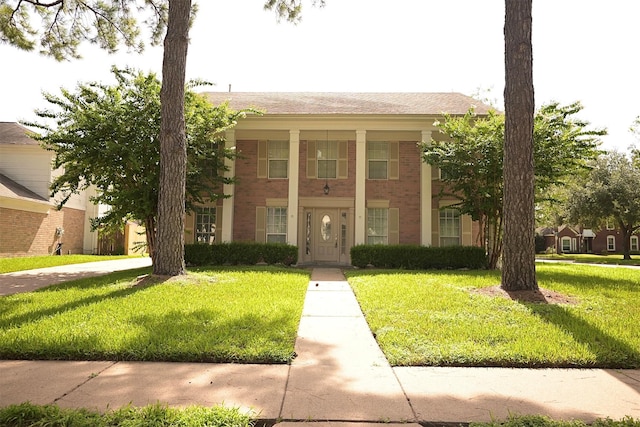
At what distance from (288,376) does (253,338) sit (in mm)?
1052

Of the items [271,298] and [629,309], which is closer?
[629,309]

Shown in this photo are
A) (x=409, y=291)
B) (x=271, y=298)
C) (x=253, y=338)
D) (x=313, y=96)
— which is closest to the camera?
(x=253, y=338)

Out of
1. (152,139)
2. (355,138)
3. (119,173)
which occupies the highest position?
(355,138)

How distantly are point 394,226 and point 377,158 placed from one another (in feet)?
9.27

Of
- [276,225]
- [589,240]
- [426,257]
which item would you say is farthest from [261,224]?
[589,240]

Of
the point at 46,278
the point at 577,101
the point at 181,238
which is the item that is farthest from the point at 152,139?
the point at 577,101

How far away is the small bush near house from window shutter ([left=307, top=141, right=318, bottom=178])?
4293 millimetres

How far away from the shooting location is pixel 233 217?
15.6 m

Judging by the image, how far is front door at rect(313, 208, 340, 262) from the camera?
1584 cm

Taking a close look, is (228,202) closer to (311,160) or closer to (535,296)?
(311,160)

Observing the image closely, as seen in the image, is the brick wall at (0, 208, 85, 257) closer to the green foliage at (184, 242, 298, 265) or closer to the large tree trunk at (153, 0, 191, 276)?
the green foliage at (184, 242, 298, 265)

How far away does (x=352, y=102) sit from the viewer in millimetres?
17141

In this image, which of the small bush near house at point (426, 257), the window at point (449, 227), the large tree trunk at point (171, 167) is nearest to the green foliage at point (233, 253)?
the small bush near house at point (426, 257)

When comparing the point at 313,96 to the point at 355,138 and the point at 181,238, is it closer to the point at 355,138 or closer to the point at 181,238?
the point at 355,138
